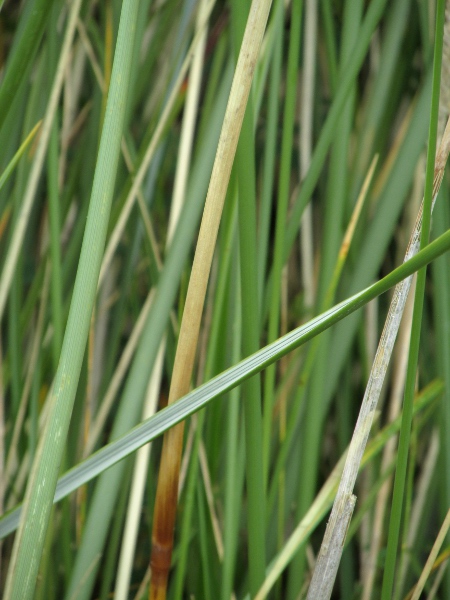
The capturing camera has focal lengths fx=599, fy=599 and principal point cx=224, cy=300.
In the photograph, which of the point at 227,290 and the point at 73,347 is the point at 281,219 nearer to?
the point at 227,290

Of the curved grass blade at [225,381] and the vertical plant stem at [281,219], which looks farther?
the vertical plant stem at [281,219]

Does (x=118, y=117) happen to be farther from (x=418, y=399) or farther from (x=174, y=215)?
(x=418, y=399)

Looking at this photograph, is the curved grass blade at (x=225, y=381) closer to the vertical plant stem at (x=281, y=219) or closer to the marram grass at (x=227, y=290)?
the marram grass at (x=227, y=290)

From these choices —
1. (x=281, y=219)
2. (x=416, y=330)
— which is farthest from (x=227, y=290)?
(x=416, y=330)

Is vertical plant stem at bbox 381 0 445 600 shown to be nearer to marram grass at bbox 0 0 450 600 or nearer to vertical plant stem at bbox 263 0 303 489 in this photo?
marram grass at bbox 0 0 450 600

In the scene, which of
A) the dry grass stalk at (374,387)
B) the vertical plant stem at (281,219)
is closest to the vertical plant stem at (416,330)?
the dry grass stalk at (374,387)

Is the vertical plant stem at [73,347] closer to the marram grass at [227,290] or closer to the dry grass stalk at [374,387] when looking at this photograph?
the marram grass at [227,290]

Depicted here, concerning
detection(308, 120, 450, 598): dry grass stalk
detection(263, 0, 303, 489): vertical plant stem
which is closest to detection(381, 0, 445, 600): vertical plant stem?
detection(308, 120, 450, 598): dry grass stalk
